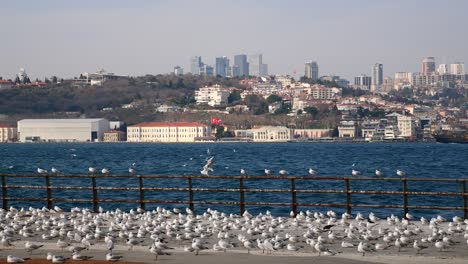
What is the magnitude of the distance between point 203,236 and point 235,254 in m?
1.38

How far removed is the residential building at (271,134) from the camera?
19438 centimetres

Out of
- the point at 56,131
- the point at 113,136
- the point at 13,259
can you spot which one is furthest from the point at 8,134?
the point at 13,259

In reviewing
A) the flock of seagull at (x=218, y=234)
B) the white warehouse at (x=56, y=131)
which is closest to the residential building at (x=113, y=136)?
the white warehouse at (x=56, y=131)

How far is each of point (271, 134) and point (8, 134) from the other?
5242cm

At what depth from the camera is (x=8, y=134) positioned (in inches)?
7712

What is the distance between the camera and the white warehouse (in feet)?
612

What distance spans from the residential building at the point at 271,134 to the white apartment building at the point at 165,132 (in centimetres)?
1004

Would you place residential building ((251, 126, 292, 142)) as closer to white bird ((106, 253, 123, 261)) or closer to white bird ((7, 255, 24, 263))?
white bird ((106, 253, 123, 261))

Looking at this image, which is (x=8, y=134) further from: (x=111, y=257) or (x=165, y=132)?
(x=111, y=257)

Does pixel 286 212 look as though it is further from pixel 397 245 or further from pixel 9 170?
pixel 9 170

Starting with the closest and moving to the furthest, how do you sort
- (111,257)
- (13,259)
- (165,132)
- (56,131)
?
(13,259)
(111,257)
(56,131)
(165,132)

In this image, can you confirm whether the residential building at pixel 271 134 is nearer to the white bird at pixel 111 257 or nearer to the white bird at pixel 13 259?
the white bird at pixel 111 257

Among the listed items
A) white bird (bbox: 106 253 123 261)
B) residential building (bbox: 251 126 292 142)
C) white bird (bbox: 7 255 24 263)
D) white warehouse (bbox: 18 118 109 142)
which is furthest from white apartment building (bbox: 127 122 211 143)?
white bird (bbox: 7 255 24 263)

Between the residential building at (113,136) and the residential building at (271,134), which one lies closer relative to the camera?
the residential building at (113,136)
